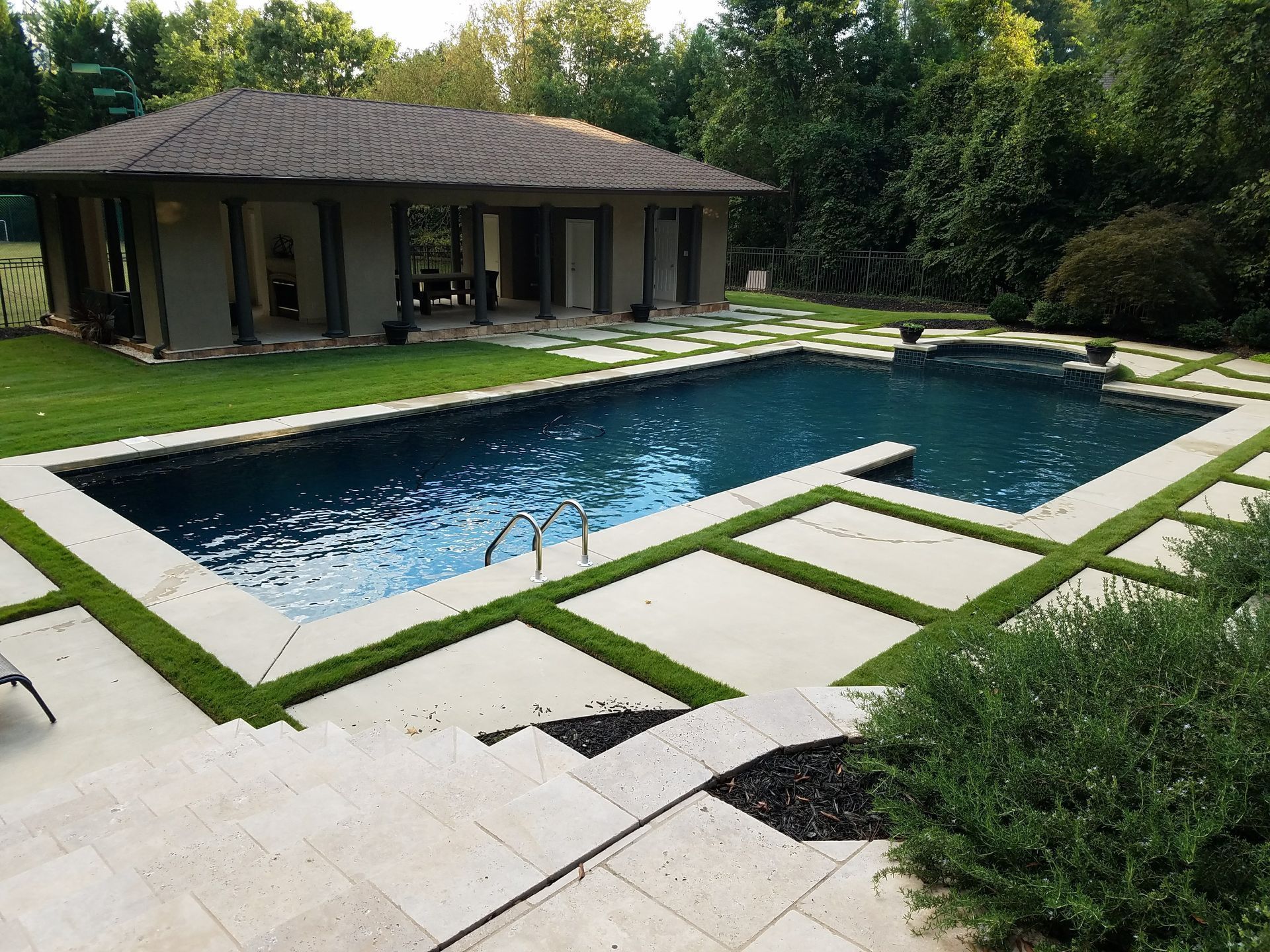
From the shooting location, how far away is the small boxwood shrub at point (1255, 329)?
18.2m

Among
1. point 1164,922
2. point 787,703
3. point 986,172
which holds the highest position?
point 986,172

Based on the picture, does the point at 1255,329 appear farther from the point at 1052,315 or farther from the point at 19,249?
the point at 19,249

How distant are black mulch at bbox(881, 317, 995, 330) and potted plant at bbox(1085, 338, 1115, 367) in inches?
214

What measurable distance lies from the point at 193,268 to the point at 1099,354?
15.1 metres

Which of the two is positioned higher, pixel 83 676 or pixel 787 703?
pixel 787 703

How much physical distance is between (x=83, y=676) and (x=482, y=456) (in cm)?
594

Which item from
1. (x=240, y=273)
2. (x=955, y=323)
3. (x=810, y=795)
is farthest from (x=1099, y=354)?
(x=240, y=273)

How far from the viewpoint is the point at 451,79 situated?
135 ft

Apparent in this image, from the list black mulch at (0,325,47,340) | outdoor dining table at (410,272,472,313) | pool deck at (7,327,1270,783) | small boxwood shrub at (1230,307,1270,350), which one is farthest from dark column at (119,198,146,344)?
small boxwood shrub at (1230,307,1270,350)

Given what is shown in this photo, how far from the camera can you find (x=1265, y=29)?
57.3 feet

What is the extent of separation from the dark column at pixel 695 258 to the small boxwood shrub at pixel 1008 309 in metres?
7.02

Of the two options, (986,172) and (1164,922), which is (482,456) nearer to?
(1164,922)

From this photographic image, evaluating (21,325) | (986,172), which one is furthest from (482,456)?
(986,172)

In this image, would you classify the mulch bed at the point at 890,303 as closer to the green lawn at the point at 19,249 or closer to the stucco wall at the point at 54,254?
the stucco wall at the point at 54,254
